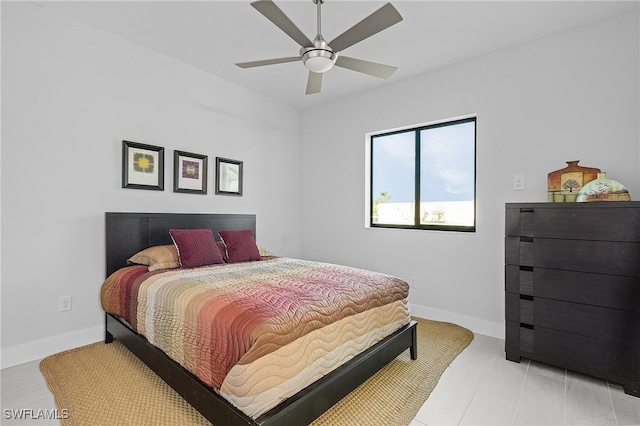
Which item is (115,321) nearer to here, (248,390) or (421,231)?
(248,390)

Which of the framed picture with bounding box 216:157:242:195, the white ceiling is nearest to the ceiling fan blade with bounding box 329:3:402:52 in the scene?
the white ceiling

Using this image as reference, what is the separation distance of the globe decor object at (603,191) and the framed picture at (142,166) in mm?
3482

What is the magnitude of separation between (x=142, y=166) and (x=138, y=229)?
23.0 inches

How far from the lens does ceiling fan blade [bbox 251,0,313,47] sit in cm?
167

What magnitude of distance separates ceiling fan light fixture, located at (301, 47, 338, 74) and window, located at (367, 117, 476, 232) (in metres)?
1.79

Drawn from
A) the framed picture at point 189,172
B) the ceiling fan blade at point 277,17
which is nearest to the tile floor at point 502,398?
the framed picture at point 189,172

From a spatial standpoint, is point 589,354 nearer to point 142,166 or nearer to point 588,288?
point 588,288

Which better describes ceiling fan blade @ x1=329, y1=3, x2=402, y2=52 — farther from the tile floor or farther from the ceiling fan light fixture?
the tile floor

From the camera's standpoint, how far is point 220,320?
1566 mm

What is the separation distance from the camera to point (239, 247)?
10.2 ft

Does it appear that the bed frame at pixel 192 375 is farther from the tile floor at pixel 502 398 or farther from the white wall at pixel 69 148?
the tile floor at pixel 502 398

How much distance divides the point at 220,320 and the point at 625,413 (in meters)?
2.26

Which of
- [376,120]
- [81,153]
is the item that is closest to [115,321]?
[81,153]

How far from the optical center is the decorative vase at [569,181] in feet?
7.69
